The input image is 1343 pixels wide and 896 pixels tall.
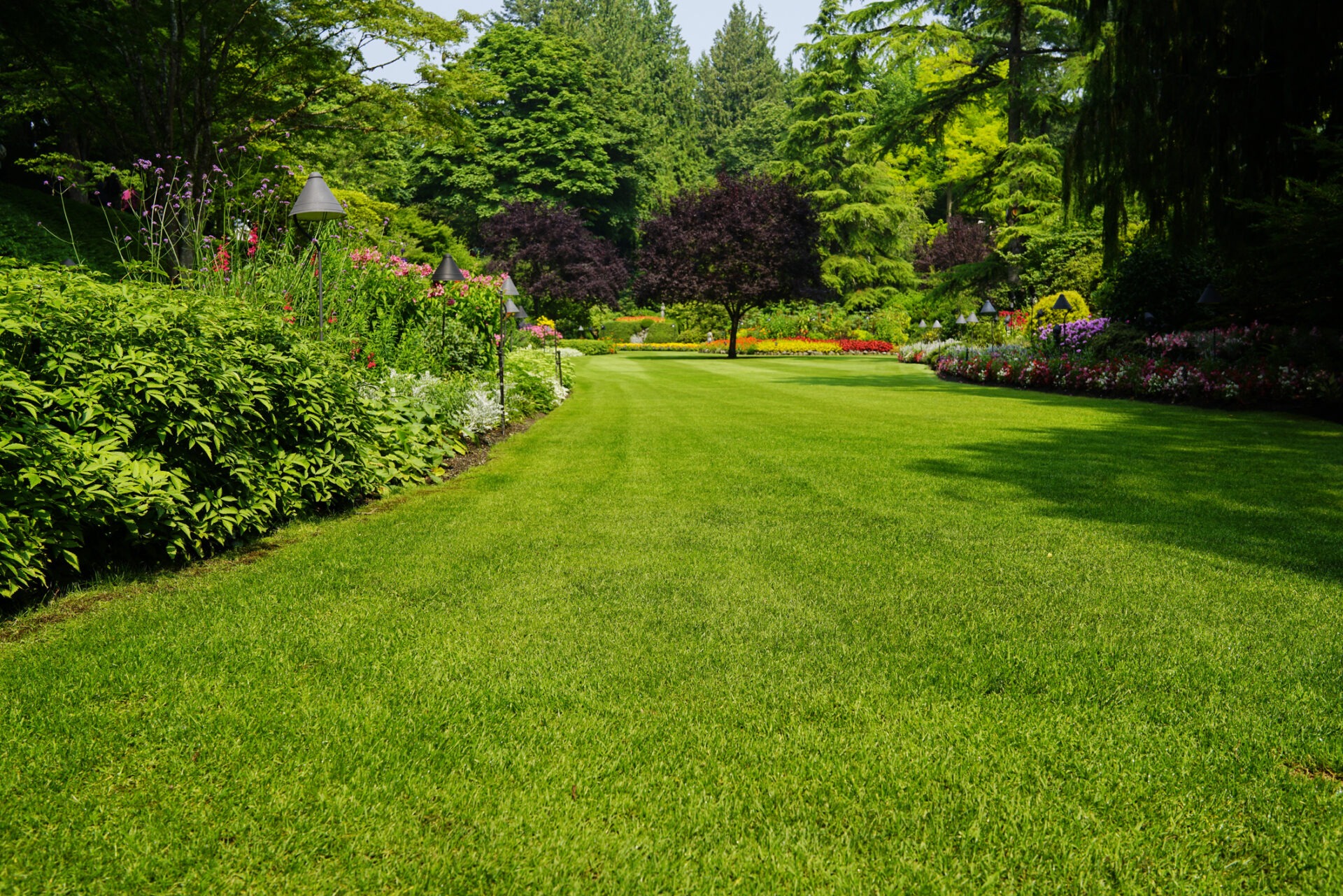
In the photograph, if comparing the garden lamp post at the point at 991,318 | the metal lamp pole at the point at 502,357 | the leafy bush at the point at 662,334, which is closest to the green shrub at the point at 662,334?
the leafy bush at the point at 662,334

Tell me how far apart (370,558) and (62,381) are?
5.58ft

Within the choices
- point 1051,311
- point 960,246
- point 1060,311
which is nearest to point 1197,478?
point 1060,311

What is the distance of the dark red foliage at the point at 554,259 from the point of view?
3750 cm

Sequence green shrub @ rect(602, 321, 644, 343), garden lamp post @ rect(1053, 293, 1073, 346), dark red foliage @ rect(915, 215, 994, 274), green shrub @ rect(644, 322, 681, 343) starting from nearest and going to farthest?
1. garden lamp post @ rect(1053, 293, 1073, 346)
2. dark red foliage @ rect(915, 215, 994, 274)
3. green shrub @ rect(644, 322, 681, 343)
4. green shrub @ rect(602, 321, 644, 343)

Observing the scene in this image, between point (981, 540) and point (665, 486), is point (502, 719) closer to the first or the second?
point (981, 540)

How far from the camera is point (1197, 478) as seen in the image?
6797 millimetres

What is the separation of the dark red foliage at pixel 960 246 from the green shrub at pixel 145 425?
115ft

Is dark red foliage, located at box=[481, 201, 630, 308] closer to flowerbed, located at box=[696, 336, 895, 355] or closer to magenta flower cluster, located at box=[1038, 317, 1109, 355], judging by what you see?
flowerbed, located at box=[696, 336, 895, 355]

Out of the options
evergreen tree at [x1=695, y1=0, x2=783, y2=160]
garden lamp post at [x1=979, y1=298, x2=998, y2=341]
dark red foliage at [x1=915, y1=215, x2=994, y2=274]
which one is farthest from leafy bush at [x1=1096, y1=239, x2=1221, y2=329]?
evergreen tree at [x1=695, y1=0, x2=783, y2=160]

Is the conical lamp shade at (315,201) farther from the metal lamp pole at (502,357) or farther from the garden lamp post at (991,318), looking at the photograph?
the garden lamp post at (991,318)

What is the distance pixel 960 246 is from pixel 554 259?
1905 cm

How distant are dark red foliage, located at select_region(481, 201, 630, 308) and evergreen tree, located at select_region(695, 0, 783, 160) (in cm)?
3679

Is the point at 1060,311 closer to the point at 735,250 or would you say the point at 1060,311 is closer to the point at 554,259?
the point at 735,250

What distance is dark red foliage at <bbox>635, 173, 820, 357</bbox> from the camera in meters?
31.4
